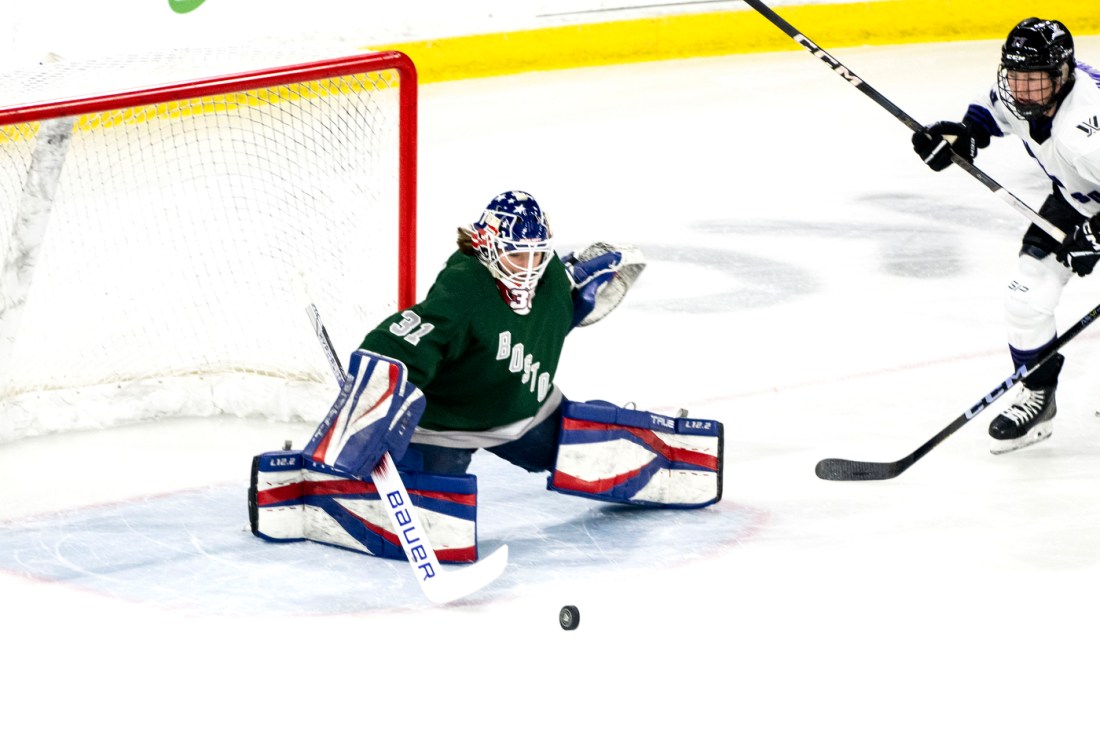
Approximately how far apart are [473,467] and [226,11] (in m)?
2.93

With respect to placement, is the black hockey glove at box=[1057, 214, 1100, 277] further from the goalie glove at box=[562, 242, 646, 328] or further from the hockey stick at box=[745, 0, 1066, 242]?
the goalie glove at box=[562, 242, 646, 328]

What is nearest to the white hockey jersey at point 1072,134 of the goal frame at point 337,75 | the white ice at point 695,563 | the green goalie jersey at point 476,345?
the white ice at point 695,563

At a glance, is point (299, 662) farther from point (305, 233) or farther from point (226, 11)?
point (226, 11)

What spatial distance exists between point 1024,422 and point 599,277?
1.03 meters

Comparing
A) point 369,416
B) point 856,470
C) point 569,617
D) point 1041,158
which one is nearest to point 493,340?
point 369,416

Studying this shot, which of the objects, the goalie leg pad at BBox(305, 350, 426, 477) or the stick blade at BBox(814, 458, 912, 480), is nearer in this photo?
the goalie leg pad at BBox(305, 350, 426, 477)

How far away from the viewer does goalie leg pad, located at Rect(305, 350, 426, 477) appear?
255cm

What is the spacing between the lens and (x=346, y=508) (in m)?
2.85

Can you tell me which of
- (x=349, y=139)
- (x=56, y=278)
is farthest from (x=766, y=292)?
(x=56, y=278)

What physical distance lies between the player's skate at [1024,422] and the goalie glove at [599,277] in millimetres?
900

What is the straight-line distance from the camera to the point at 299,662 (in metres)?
2.43

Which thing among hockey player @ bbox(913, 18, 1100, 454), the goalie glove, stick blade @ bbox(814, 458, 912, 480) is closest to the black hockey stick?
stick blade @ bbox(814, 458, 912, 480)

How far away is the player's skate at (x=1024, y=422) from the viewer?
3.46m

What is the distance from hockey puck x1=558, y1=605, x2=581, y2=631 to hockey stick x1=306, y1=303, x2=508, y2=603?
6.4 inches
